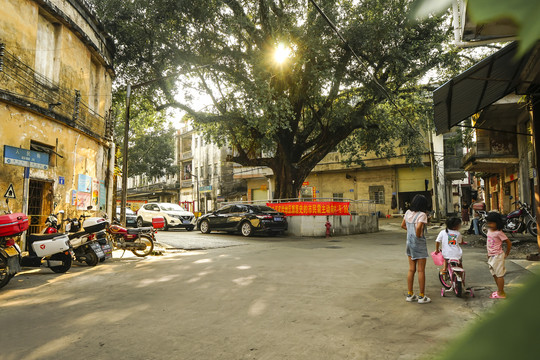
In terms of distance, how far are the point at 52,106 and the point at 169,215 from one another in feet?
34.7

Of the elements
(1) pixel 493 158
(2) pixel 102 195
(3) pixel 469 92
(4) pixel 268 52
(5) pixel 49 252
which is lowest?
(5) pixel 49 252

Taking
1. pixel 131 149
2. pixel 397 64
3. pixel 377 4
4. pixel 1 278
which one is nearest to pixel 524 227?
pixel 397 64

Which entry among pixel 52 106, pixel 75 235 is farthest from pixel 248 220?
pixel 52 106

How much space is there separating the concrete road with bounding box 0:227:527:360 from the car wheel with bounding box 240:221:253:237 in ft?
25.3

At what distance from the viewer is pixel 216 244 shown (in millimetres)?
12305

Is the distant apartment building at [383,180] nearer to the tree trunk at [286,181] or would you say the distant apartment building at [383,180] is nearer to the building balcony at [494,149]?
the tree trunk at [286,181]

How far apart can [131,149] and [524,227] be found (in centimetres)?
2961

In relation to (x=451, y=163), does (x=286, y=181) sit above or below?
below

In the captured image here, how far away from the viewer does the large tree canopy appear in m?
13.1

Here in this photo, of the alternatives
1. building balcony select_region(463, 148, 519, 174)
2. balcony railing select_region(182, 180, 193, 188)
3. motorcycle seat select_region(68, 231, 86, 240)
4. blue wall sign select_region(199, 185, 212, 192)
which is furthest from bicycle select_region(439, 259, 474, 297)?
balcony railing select_region(182, 180, 193, 188)

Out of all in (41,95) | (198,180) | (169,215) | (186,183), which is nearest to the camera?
(41,95)

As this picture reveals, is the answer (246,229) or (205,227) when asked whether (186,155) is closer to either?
(205,227)

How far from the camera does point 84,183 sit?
11711mm

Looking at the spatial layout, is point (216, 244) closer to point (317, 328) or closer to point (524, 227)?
point (317, 328)
